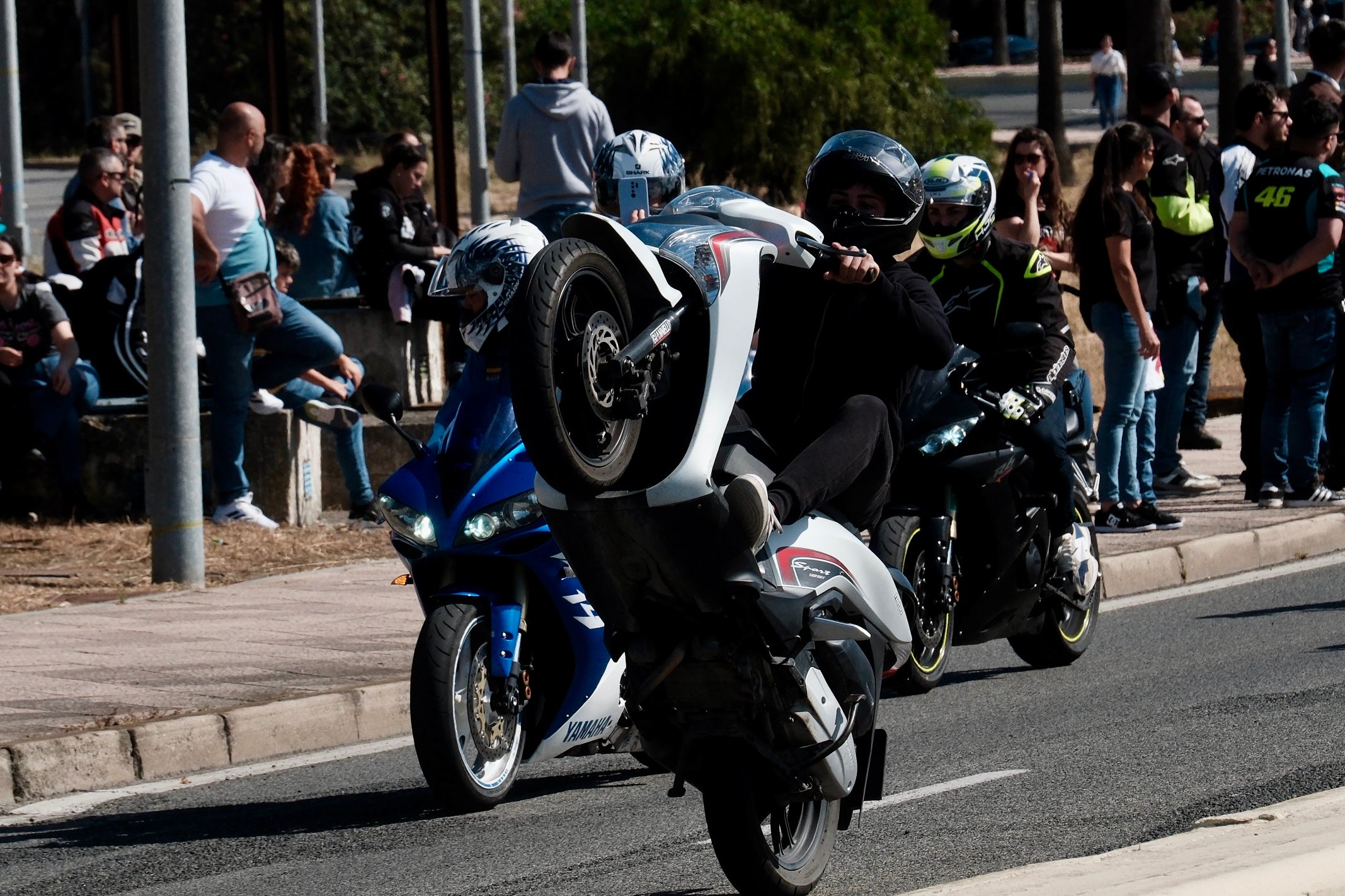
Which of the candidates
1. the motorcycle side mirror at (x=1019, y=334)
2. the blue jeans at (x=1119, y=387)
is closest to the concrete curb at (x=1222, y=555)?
the blue jeans at (x=1119, y=387)

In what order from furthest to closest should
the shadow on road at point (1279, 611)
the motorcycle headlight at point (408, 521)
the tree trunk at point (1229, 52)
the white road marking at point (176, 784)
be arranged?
the tree trunk at point (1229, 52) < the shadow on road at point (1279, 611) < the white road marking at point (176, 784) < the motorcycle headlight at point (408, 521)

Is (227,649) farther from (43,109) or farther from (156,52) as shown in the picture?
(43,109)

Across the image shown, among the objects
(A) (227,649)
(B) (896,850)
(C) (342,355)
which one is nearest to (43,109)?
(C) (342,355)

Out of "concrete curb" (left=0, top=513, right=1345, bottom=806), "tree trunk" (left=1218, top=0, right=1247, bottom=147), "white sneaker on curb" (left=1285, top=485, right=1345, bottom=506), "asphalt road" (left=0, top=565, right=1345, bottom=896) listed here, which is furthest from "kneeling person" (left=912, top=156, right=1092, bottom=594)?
"tree trunk" (left=1218, top=0, right=1247, bottom=147)

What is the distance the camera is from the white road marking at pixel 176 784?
6.39 meters

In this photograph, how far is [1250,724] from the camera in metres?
6.90

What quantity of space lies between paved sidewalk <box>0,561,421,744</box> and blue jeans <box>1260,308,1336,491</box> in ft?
16.1

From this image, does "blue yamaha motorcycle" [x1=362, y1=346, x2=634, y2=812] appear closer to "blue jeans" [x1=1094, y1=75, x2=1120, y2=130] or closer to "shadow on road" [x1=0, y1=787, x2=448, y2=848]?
"shadow on road" [x1=0, y1=787, x2=448, y2=848]

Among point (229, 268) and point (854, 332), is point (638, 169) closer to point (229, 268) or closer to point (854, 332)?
point (854, 332)

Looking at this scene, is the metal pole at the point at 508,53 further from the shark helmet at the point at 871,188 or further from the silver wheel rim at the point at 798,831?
the silver wheel rim at the point at 798,831

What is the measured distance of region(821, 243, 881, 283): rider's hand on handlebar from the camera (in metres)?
4.88

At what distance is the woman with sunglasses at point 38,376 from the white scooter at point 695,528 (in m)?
7.78

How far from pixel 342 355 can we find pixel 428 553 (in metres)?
6.15

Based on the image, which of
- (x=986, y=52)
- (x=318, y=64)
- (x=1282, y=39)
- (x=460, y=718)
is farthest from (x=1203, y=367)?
(x=986, y=52)
